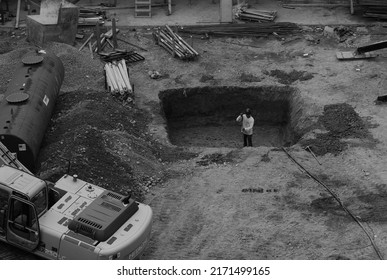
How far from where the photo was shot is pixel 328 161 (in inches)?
924

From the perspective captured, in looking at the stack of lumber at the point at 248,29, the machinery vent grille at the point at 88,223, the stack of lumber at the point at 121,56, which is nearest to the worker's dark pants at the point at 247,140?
the stack of lumber at the point at 121,56

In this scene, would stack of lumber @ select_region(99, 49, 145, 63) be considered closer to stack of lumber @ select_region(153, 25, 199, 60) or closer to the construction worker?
stack of lumber @ select_region(153, 25, 199, 60)

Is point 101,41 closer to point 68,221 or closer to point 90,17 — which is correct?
point 90,17

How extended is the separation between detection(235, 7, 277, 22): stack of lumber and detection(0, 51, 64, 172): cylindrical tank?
9614mm

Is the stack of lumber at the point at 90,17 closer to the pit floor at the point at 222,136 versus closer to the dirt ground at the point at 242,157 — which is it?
the dirt ground at the point at 242,157

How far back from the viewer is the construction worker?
2534 cm

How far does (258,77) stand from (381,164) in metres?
7.14

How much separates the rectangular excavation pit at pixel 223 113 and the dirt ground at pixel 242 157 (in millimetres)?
236

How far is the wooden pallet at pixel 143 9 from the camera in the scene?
111 feet

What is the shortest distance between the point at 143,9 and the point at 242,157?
12435mm

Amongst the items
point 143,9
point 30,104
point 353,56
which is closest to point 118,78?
point 30,104

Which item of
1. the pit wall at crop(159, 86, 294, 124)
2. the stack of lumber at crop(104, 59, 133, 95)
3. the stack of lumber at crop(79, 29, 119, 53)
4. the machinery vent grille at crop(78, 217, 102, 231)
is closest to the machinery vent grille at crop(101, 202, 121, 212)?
the machinery vent grille at crop(78, 217, 102, 231)

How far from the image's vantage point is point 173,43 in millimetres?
30547

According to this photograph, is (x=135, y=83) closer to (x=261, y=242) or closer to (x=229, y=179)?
(x=229, y=179)
